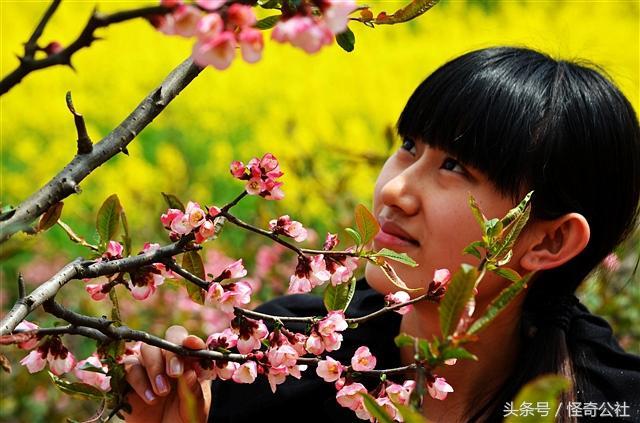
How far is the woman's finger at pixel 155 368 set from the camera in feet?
3.44

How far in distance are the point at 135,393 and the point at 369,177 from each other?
7.09ft

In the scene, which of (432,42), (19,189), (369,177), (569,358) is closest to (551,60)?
(569,358)

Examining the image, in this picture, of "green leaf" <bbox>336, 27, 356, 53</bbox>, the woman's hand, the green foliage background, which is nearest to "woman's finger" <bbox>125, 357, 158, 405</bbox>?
the woman's hand

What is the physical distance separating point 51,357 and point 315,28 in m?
0.46

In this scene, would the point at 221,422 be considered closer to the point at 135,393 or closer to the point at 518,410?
the point at 135,393

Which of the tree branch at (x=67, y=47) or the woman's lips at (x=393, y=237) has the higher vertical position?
the tree branch at (x=67, y=47)

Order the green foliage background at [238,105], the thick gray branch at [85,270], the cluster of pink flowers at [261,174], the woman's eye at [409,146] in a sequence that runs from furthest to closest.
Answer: the green foliage background at [238,105] < the woman's eye at [409,146] < the cluster of pink flowers at [261,174] < the thick gray branch at [85,270]

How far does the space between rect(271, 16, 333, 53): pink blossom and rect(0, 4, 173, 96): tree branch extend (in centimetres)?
7

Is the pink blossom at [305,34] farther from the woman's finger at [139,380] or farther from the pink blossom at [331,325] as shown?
the woman's finger at [139,380]

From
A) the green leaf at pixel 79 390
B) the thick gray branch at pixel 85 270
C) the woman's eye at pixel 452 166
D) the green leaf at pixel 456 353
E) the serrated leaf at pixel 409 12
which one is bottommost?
the green leaf at pixel 79 390

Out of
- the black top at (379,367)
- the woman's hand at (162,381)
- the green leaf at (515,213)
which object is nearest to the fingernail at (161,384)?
the woman's hand at (162,381)

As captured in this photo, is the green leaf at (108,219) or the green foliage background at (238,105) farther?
the green foliage background at (238,105)

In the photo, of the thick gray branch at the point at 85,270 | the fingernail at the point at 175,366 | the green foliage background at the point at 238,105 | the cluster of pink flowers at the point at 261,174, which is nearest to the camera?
the thick gray branch at the point at 85,270

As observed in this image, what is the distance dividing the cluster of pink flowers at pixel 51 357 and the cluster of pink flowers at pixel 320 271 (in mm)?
224
